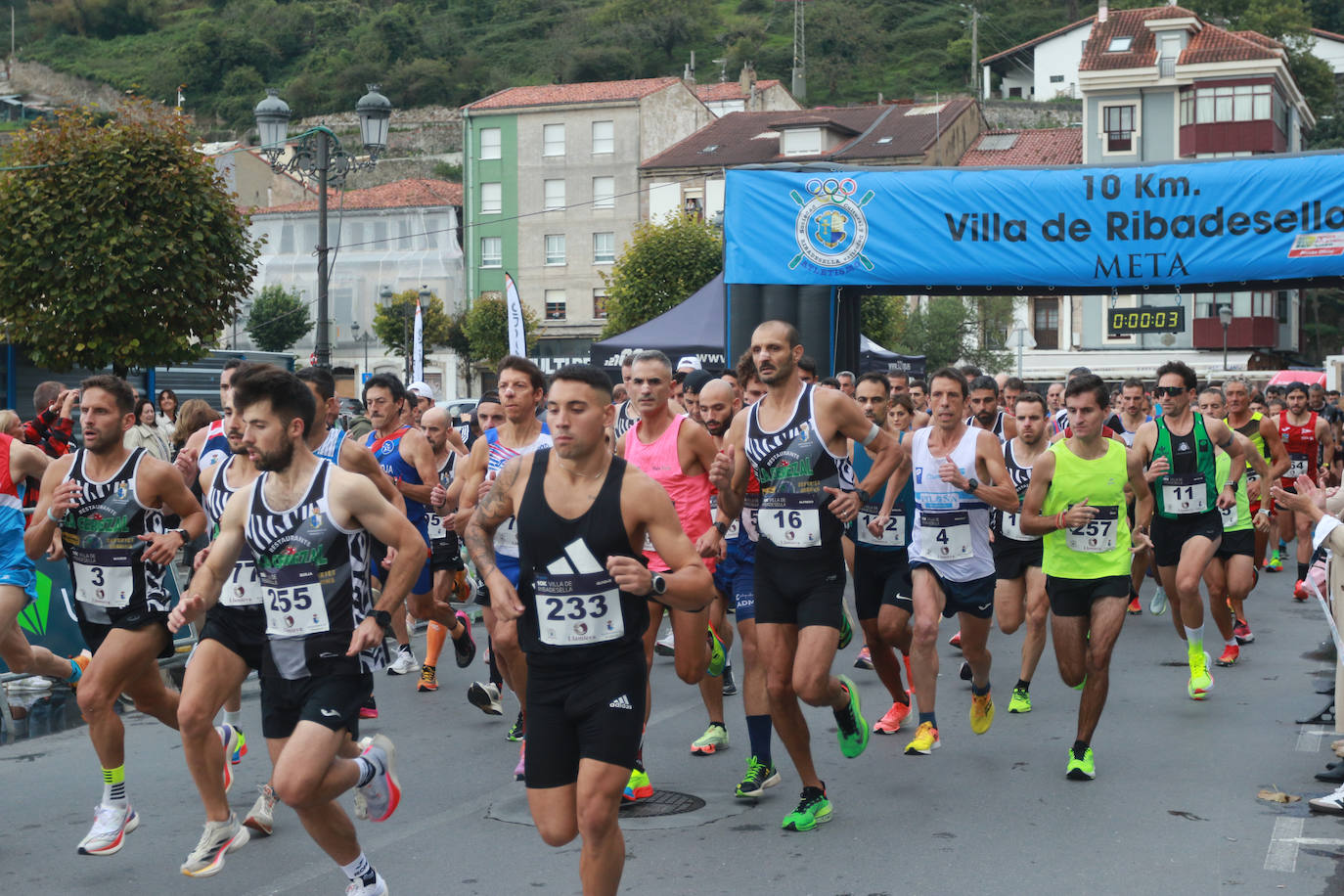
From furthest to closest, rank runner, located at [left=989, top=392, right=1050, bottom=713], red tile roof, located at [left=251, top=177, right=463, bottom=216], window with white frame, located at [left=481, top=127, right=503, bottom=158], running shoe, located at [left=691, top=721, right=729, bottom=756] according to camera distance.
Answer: red tile roof, located at [left=251, top=177, right=463, bottom=216] → window with white frame, located at [left=481, top=127, right=503, bottom=158] → runner, located at [left=989, top=392, right=1050, bottom=713] → running shoe, located at [left=691, top=721, right=729, bottom=756]

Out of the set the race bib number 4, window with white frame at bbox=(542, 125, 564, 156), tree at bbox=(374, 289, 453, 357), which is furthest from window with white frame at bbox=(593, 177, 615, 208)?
the race bib number 4

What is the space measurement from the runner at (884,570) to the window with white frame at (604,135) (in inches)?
2237

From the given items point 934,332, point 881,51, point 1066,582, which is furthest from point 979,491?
point 881,51

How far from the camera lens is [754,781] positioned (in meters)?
6.77

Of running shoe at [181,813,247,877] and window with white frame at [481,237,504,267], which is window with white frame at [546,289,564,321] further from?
running shoe at [181,813,247,877]

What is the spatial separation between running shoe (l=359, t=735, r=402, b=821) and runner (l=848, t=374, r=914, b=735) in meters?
3.23

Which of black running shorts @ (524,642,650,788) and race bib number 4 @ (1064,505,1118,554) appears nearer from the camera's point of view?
black running shorts @ (524,642,650,788)

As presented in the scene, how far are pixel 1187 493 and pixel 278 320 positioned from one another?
185 feet

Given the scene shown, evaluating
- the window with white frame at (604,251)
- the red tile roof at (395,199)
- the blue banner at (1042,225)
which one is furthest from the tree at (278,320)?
the blue banner at (1042,225)

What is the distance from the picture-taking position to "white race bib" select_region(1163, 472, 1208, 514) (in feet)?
31.1

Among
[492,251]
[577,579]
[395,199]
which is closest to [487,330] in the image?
[492,251]

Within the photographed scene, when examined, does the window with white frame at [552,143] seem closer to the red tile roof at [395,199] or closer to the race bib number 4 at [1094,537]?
the red tile roof at [395,199]

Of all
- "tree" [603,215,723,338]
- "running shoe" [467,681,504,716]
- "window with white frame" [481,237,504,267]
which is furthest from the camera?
"window with white frame" [481,237,504,267]

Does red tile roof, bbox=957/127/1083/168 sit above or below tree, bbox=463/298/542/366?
above
